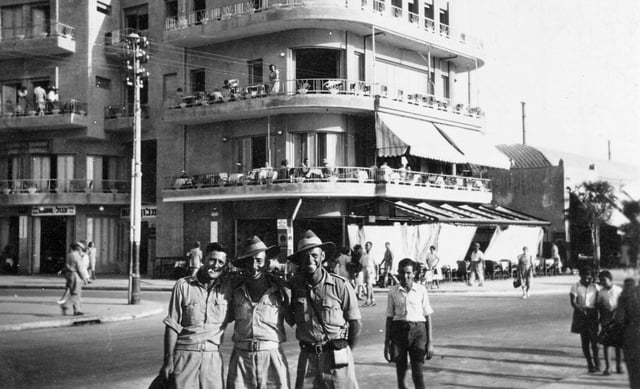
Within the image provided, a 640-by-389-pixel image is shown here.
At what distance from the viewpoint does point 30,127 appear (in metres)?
36.0

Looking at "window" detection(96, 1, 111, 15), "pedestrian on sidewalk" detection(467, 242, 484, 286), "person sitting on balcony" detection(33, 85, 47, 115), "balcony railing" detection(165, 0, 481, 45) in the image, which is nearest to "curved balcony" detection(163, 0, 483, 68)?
"balcony railing" detection(165, 0, 481, 45)

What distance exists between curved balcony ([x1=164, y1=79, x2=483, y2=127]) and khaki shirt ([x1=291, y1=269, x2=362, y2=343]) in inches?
915

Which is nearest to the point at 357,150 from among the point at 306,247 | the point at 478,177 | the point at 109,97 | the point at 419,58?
the point at 419,58

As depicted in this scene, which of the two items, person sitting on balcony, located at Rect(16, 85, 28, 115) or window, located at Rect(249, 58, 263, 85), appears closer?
window, located at Rect(249, 58, 263, 85)

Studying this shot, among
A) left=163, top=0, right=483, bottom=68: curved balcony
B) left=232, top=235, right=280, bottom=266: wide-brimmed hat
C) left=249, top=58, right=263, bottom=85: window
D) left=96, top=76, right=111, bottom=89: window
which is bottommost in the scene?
left=232, top=235, right=280, bottom=266: wide-brimmed hat

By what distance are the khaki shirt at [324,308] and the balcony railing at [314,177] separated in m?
22.6

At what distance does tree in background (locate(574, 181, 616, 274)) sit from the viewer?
579cm

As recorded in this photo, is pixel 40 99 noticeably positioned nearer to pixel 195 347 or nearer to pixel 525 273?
pixel 525 273

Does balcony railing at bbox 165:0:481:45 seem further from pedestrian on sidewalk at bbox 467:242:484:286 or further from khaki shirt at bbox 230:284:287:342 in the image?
khaki shirt at bbox 230:284:287:342

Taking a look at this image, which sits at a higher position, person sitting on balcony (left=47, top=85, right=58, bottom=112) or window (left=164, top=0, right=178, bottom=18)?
window (left=164, top=0, right=178, bottom=18)

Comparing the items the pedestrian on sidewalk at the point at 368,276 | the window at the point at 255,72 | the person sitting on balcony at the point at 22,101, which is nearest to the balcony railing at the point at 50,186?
the person sitting on balcony at the point at 22,101

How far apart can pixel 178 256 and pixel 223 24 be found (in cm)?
1137

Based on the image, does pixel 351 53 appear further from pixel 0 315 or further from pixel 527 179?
pixel 0 315

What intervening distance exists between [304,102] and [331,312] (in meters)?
23.5
